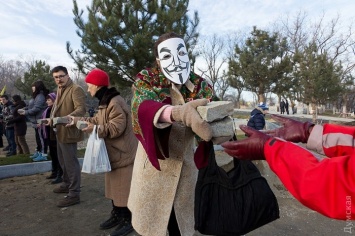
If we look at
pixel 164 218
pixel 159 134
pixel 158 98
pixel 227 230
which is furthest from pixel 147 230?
pixel 158 98

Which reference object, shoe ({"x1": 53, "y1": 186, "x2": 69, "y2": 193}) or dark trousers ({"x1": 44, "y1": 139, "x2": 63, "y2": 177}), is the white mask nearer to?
shoe ({"x1": 53, "y1": 186, "x2": 69, "y2": 193})

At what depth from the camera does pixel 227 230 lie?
1.49m

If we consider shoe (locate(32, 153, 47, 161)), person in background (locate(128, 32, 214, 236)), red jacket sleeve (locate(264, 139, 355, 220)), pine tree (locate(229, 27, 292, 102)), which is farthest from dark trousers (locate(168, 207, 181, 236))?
pine tree (locate(229, 27, 292, 102))

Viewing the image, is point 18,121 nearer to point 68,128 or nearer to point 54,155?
point 54,155

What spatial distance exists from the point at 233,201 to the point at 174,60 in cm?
89

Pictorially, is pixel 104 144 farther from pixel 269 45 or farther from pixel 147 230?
pixel 269 45

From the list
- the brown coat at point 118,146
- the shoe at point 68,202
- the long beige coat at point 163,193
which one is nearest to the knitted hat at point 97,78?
the brown coat at point 118,146

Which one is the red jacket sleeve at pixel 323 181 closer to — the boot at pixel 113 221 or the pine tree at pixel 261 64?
the boot at pixel 113 221

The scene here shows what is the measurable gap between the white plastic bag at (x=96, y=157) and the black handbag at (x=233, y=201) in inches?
62.2

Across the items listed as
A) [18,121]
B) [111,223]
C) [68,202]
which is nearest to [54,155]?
[68,202]

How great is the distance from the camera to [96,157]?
9.43ft

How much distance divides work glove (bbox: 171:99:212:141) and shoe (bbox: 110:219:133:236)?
2.22 meters

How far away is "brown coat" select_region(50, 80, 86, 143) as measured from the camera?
3.86 m

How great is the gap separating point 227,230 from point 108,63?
8266 millimetres
